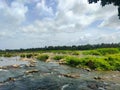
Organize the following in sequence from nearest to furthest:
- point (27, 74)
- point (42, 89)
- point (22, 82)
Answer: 1. point (42, 89)
2. point (22, 82)
3. point (27, 74)

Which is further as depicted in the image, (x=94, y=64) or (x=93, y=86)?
(x=94, y=64)

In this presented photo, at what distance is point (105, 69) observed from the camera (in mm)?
64938

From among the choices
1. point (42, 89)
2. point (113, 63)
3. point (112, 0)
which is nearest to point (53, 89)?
point (42, 89)

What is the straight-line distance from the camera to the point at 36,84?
4188 cm

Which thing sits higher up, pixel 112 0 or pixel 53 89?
pixel 112 0

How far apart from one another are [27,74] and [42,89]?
1517 centimetres

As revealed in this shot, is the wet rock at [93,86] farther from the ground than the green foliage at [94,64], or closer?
closer

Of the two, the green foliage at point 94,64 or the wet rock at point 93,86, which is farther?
the green foliage at point 94,64

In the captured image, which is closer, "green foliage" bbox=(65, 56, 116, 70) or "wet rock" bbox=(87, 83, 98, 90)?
"wet rock" bbox=(87, 83, 98, 90)

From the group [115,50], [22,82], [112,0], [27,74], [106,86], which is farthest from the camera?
[115,50]

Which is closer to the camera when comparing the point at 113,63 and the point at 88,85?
the point at 88,85

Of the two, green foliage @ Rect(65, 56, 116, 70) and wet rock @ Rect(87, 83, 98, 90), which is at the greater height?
green foliage @ Rect(65, 56, 116, 70)

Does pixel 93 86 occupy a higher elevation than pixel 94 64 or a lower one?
lower

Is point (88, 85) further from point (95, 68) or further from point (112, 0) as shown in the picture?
point (95, 68)
